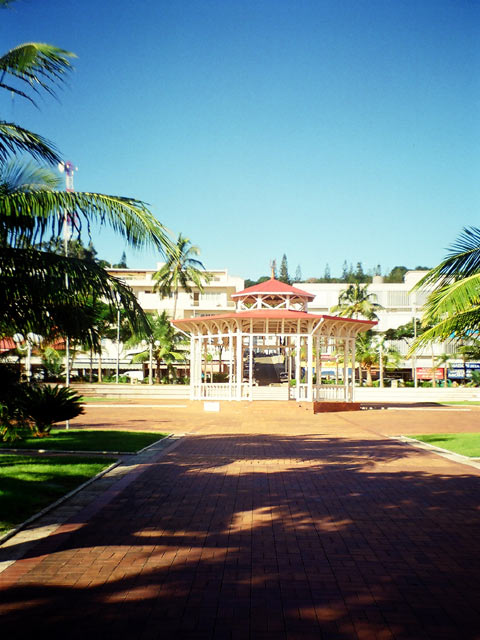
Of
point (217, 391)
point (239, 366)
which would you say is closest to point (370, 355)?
point (217, 391)

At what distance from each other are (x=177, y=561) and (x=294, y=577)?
1207 millimetres

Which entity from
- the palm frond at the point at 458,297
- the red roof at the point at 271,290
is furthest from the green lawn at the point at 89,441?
the red roof at the point at 271,290

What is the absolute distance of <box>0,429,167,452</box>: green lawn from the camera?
520 inches

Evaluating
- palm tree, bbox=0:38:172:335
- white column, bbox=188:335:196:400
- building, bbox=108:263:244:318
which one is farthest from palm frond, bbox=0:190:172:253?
building, bbox=108:263:244:318

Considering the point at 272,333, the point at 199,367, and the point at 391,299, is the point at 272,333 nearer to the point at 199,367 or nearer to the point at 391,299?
the point at 199,367

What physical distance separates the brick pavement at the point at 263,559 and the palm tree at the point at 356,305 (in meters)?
44.6

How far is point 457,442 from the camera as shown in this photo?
15117mm

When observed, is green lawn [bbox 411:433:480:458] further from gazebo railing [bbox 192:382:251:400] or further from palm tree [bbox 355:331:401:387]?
palm tree [bbox 355:331:401:387]

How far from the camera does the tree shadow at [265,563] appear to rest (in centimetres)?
441

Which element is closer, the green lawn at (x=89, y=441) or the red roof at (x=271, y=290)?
the green lawn at (x=89, y=441)

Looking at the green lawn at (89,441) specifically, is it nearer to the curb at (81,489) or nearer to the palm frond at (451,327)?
the curb at (81,489)

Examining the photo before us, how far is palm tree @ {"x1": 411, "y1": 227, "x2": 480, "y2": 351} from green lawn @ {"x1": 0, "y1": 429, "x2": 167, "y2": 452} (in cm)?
721

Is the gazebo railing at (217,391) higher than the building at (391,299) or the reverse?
the reverse

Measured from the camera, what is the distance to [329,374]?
2530 inches
